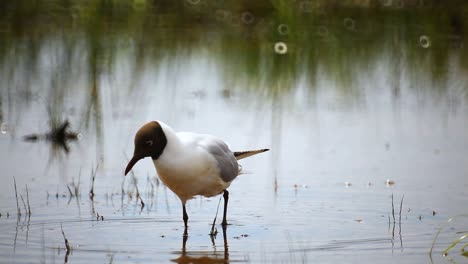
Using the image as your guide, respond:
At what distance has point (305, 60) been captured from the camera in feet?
55.8

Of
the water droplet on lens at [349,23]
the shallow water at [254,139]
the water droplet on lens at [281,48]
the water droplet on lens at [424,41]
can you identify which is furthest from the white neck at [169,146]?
the water droplet on lens at [349,23]

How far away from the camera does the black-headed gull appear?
8094 millimetres

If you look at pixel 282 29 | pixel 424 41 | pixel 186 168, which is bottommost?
pixel 186 168

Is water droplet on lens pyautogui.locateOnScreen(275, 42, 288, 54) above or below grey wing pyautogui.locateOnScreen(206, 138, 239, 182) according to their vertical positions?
above

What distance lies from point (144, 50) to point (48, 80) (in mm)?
3420

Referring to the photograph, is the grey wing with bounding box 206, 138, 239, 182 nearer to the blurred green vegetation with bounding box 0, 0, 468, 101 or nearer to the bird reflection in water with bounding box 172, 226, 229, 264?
the bird reflection in water with bounding box 172, 226, 229, 264

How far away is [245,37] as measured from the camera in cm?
1967

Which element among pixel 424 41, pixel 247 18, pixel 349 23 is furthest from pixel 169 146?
pixel 247 18

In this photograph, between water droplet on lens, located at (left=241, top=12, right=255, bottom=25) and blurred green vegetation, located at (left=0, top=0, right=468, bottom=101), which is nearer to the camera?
blurred green vegetation, located at (left=0, top=0, right=468, bottom=101)

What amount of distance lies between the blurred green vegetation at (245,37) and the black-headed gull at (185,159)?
384 cm

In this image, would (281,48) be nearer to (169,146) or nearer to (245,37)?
(245,37)

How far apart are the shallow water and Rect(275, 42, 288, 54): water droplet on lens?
0.55 ft

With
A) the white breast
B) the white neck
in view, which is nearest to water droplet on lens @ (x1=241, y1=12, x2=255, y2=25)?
the white breast

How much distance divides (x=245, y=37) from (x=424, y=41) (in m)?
3.23
